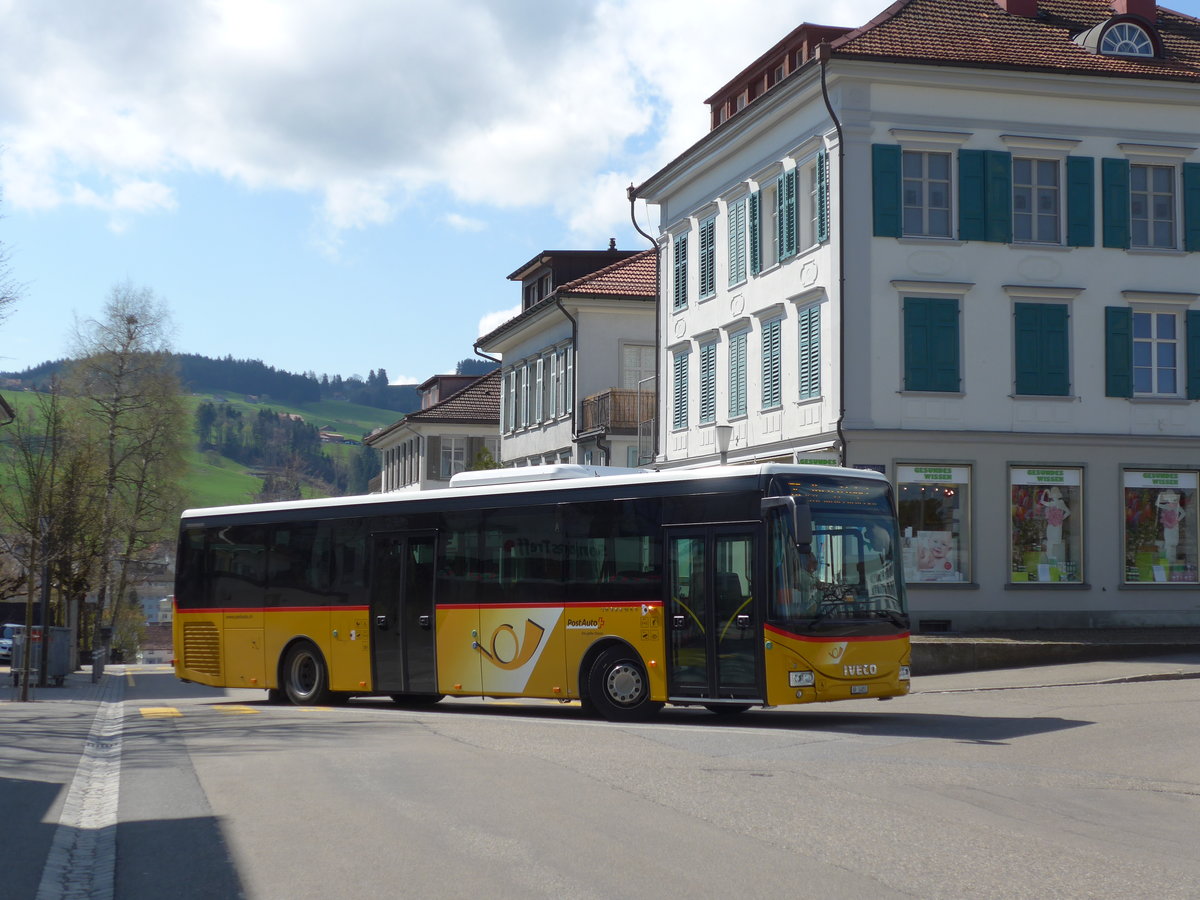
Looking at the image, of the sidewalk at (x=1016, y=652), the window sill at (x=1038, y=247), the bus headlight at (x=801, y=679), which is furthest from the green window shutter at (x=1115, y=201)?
the bus headlight at (x=801, y=679)

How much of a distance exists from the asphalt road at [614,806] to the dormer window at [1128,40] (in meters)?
18.2

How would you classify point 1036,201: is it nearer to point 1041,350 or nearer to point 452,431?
point 1041,350

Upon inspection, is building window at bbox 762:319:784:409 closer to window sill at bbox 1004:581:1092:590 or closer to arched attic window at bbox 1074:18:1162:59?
window sill at bbox 1004:581:1092:590

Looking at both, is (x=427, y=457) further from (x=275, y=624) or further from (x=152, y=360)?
(x=275, y=624)

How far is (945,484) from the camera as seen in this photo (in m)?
30.0

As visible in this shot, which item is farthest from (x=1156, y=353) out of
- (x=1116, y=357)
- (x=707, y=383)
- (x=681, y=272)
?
(x=681, y=272)

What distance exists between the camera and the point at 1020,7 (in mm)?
33281

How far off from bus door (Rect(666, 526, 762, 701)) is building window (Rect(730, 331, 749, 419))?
57.0 ft

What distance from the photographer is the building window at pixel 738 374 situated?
114 feet

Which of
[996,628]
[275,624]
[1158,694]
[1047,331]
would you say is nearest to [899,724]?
[1158,694]

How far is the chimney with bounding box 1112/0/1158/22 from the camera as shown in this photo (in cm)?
3422

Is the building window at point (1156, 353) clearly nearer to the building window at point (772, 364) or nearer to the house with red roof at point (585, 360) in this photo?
the building window at point (772, 364)

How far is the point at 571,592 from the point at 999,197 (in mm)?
15831

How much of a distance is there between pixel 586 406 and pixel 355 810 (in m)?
35.0
